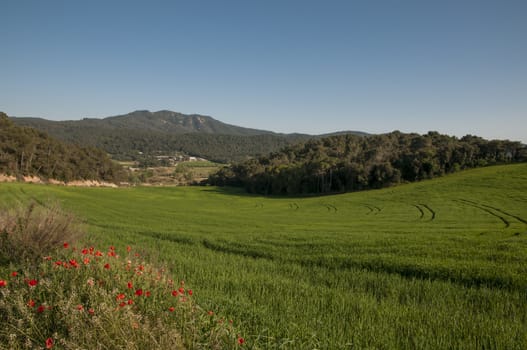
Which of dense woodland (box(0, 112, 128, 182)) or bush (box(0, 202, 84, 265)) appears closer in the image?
Answer: bush (box(0, 202, 84, 265))

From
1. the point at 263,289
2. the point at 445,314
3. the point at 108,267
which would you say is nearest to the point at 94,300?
the point at 108,267

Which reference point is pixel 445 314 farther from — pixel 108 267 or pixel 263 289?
pixel 108 267

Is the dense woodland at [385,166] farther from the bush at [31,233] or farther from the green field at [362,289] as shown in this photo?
the bush at [31,233]

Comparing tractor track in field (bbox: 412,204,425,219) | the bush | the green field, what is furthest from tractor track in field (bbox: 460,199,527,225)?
the bush

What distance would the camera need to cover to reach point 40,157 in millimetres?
88438

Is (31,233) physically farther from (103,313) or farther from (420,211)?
(420,211)

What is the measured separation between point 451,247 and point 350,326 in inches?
301

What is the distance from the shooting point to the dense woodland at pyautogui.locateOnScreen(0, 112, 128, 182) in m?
82.9

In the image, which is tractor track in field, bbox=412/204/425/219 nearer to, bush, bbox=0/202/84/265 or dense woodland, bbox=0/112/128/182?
bush, bbox=0/202/84/265

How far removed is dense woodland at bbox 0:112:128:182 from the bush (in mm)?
89570

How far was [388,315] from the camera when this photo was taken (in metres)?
5.56

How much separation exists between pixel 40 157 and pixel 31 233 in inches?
3905

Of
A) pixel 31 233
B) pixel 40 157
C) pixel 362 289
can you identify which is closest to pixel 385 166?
pixel 362 289

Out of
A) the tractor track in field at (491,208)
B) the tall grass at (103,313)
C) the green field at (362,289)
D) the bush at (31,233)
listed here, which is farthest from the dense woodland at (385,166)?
the tall grass at (103,313)
